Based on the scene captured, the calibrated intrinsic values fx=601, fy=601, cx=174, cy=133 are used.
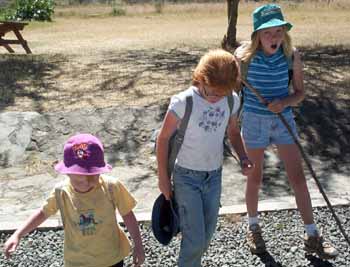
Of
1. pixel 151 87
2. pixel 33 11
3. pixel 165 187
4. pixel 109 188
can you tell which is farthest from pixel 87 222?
pixel 33 11

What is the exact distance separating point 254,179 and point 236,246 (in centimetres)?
48

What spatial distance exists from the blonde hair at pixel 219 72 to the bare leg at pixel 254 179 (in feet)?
3.24

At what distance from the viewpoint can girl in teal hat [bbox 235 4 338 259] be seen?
3.42 meters

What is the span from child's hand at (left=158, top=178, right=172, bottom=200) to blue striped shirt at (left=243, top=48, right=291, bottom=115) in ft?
2.99

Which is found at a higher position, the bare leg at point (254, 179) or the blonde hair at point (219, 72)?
the blonde hair at point (219, 72)

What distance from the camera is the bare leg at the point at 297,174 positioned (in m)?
3.65

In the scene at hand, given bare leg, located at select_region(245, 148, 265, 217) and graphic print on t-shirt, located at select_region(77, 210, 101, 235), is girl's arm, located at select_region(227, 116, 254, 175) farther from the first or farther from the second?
graphic print on t-shirt, located at select_region(77, 210, 101, 235)

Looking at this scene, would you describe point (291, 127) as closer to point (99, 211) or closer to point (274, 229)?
point (274, 229)

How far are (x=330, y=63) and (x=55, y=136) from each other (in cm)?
531

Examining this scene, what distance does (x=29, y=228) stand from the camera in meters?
2.59

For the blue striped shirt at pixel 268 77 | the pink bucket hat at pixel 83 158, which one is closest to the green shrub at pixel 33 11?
the blue striped shirt at pixel 268 77

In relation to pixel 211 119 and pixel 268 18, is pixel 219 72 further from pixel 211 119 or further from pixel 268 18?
pixel 268 18

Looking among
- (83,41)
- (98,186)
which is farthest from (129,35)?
(98,186)

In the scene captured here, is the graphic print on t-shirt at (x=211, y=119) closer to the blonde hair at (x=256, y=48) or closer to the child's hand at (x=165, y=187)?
the child's hand at (x=165, y=187)
